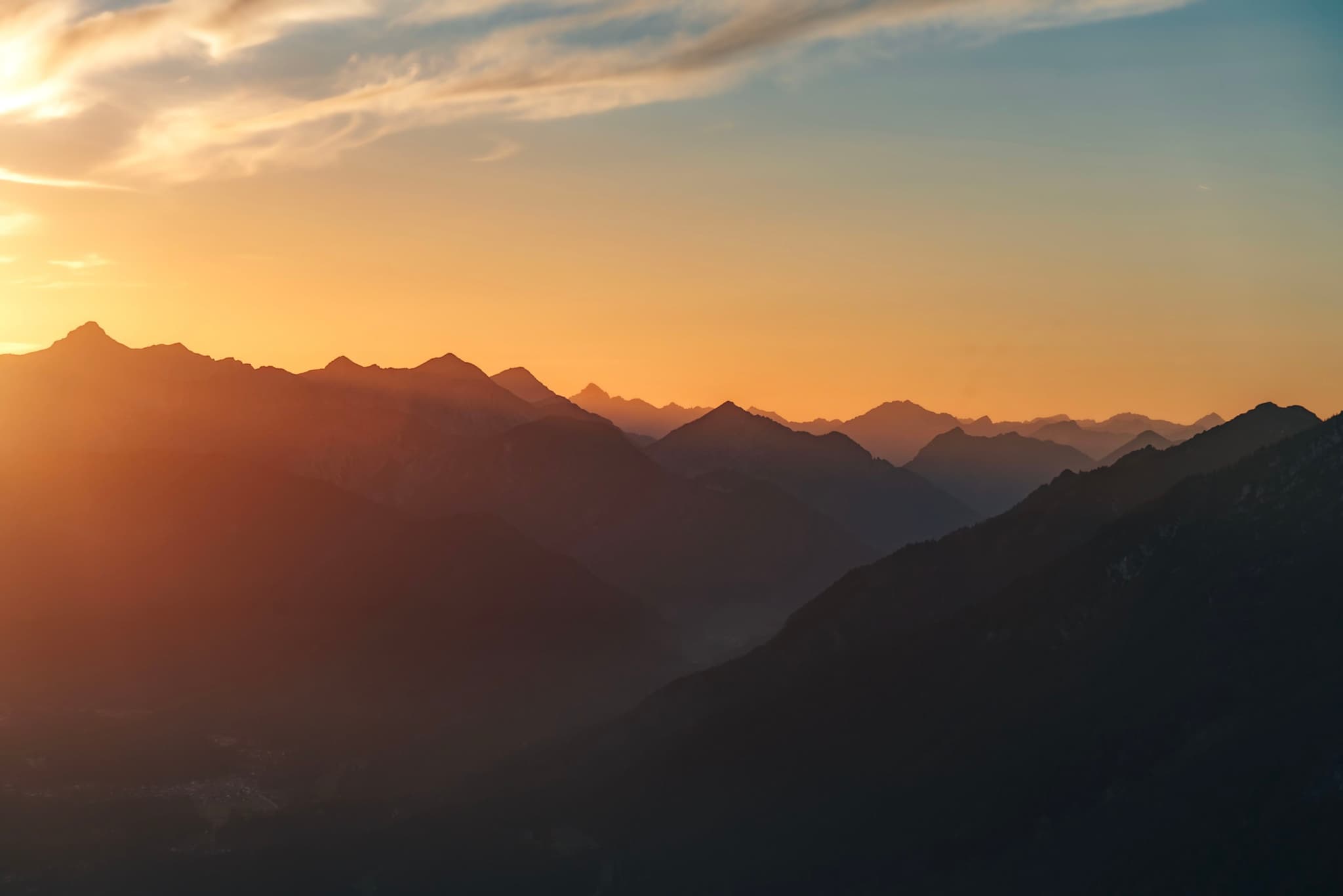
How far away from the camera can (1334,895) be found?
14762 cm

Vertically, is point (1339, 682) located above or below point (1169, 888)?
above

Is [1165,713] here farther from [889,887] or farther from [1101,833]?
[889,887]

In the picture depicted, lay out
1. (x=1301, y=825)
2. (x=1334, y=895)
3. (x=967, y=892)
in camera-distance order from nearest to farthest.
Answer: (x=1334, y=895)
(x=1301, y=825)
(x=967, y=892)

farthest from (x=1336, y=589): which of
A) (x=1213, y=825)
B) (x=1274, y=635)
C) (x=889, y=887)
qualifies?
(x=889, y=887)

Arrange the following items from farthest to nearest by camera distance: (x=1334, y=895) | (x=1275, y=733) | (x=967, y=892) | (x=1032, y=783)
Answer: (x=1032, y=783)
(x=967, y=892)
(x=1275, y=733)
(x=1334, y=895)

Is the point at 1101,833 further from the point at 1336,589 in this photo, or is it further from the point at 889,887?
the point at 1336,589

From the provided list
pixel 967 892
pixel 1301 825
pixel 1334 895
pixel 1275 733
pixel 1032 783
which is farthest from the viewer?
pixel 1032 783

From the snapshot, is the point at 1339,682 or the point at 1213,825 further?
the point at 1339,682

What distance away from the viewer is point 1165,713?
196 metres

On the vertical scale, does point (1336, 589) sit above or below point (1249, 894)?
above

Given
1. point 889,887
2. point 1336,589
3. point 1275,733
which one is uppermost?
point 1336,589

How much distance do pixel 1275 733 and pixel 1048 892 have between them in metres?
36.1

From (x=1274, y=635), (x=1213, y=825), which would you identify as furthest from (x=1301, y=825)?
(x=1274, y=635)

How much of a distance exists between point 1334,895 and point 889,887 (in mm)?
66871
